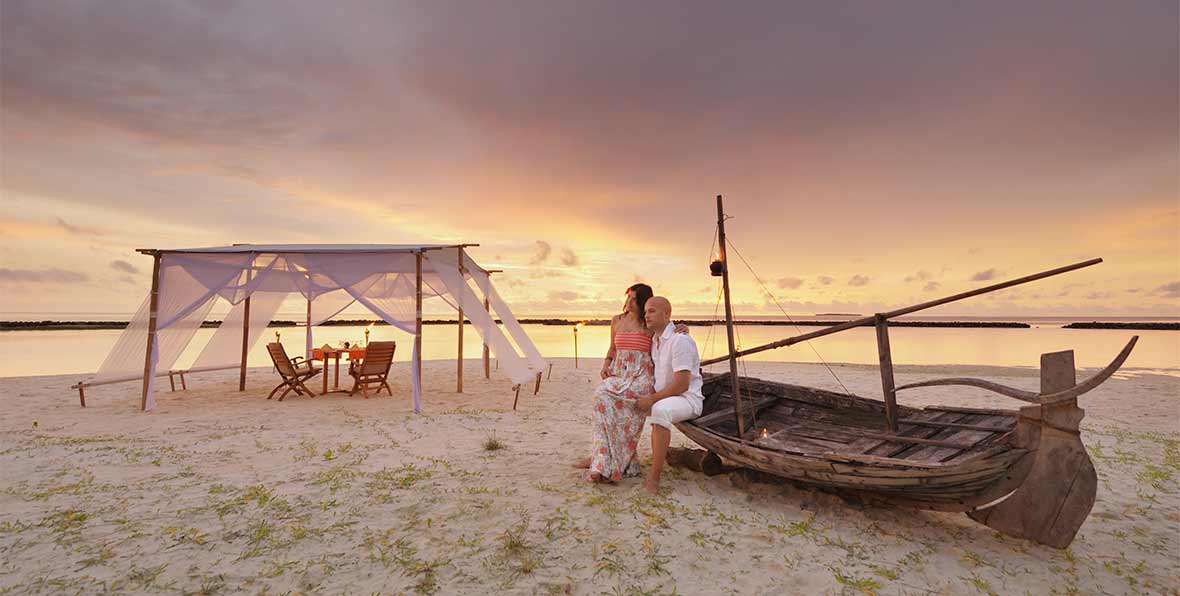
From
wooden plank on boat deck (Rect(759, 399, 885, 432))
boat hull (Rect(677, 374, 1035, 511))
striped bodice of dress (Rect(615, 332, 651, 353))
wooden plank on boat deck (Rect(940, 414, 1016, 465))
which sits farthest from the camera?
wooden plank on boat deck (Rect(759, 399, 885, 432))

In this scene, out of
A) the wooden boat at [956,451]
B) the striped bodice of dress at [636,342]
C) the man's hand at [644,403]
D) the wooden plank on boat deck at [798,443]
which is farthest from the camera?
the striped bodice of dress at [636,342]

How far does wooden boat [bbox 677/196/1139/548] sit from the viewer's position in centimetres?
311

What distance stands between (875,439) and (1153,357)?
24875 millimetres

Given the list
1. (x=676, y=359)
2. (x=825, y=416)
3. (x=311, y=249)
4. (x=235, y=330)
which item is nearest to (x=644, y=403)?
(x=676, y=359)

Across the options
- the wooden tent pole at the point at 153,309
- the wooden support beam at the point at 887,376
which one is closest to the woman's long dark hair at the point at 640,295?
the wooden support beam at the point at 887,376

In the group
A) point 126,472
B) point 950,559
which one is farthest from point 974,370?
point 126,472

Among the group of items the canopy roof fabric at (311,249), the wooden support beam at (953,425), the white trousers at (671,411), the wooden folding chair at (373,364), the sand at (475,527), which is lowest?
the sand at (475,527)

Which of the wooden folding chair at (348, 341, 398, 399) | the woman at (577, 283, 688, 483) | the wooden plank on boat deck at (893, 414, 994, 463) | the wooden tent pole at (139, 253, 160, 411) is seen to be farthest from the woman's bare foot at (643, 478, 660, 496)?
the wooden tent pole at (139, 253, 160, 411)

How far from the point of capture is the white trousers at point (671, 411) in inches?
169

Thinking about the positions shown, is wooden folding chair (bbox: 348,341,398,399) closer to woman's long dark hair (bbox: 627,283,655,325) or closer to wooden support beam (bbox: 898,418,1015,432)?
woman's long dark hair (bbox: 627,283,655,325)

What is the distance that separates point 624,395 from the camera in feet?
14.6

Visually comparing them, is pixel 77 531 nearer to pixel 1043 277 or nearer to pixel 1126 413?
pixel 1043 277

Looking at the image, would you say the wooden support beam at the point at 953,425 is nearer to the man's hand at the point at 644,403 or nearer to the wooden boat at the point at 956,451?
the wooden boat at the point at 956,451

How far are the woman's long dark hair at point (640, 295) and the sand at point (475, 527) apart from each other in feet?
5.08
